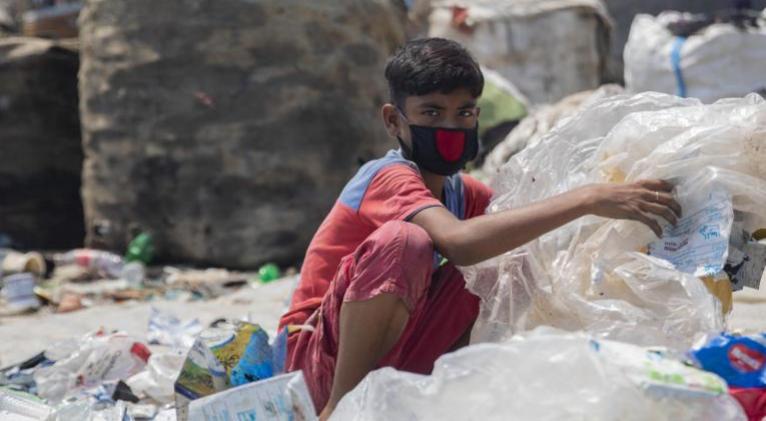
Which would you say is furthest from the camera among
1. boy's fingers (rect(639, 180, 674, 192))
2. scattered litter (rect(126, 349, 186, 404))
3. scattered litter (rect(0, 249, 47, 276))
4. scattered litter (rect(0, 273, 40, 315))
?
scattered litter (rect(0, 249, 47, 276))

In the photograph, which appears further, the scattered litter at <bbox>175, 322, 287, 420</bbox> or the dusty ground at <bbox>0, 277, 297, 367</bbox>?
the dusty ground at <bbox>0, 277, 297, 367</bbox>

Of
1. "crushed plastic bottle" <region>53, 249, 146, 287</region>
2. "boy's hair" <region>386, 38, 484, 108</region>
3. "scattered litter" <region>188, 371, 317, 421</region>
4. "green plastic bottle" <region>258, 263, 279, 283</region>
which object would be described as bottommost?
"crushed plastic bottle" <region>53, 249, 146, 287</region>

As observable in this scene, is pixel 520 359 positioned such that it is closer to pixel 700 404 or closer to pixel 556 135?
pixel 700 404

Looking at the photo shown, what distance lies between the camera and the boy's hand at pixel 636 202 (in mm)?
1843

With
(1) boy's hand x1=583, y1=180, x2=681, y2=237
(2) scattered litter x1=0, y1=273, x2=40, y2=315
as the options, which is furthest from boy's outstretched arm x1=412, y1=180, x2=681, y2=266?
(2) scattered litter x1=0, y1=273, x2=40, y2=315

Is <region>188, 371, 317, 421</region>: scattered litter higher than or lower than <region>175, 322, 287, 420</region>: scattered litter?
higher

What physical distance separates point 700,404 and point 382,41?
4.48 metres

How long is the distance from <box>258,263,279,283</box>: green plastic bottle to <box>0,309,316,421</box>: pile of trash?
62.0 inches

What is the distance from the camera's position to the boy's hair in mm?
2133

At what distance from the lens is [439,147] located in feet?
7.09

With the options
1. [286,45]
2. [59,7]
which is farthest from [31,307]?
[59,7]

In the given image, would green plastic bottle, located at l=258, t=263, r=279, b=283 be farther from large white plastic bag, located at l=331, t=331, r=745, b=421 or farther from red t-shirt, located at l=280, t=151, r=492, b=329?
large white plastic bag, located at l=331, t=331, r=745, b=421

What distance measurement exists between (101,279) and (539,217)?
415 centimetres

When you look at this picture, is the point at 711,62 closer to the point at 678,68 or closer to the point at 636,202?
the point at 678,68
